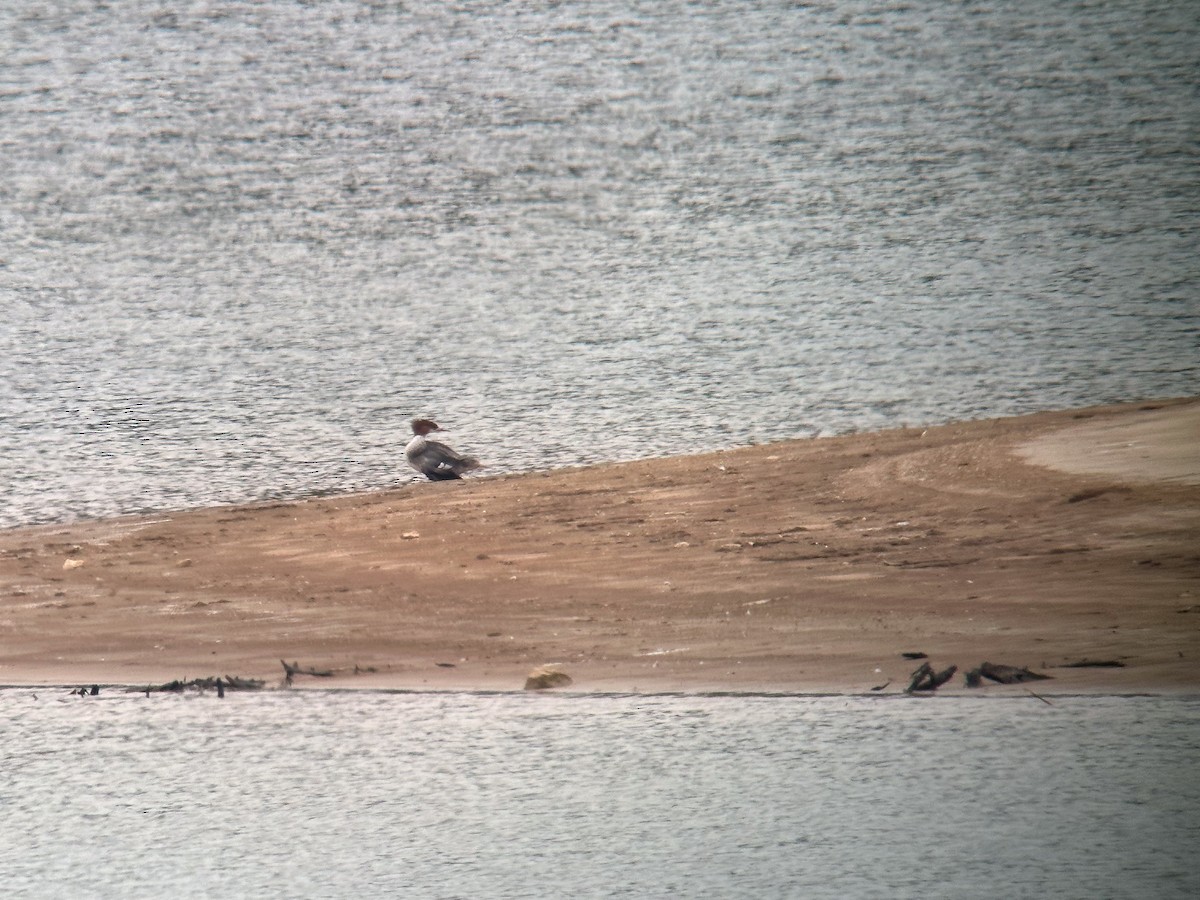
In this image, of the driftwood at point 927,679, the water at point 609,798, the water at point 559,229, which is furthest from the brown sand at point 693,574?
the water at point 559,229

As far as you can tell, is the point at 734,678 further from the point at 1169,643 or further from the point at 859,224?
the point at 859,224

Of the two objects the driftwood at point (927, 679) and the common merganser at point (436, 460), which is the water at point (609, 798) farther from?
the common merganser at point (436, 460)

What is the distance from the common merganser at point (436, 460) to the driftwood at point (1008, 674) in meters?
2.80

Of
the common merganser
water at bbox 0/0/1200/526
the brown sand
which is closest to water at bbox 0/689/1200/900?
the brown sand

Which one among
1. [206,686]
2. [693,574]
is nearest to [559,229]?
[693,574]

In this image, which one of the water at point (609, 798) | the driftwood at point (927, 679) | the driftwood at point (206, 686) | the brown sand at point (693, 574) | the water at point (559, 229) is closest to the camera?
the water at point (609, 798)

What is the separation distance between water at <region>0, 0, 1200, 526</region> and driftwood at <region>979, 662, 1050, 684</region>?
2.75 metres

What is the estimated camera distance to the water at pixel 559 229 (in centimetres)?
591

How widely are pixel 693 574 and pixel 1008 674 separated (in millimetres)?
1273

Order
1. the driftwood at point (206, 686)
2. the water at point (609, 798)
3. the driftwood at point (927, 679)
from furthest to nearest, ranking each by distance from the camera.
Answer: the driftwood at point (206, 686), the driftwood at point (927, 679), the water at point (609, 798)

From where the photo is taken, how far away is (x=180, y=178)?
7.95 meters

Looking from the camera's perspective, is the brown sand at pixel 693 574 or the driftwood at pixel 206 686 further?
the brown sand at pixel 693 574

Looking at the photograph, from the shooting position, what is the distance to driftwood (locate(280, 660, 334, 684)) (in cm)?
302

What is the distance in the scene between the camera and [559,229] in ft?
24.5
